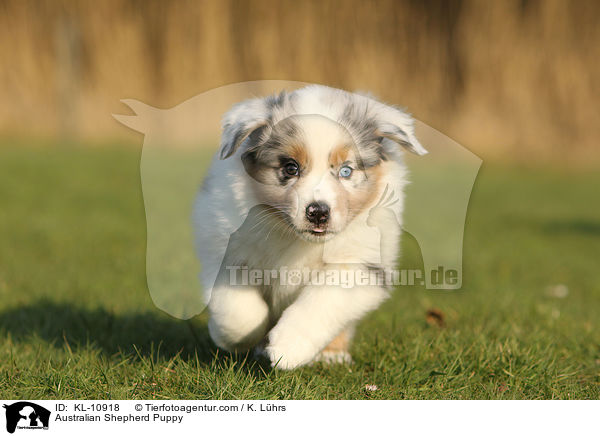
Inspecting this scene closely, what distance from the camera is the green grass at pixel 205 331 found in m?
2.53

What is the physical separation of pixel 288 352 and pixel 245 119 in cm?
78

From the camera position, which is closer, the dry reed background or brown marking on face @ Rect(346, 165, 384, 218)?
brown marking on face @ Rect(346, 165, 384, 218)

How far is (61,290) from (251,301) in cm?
205

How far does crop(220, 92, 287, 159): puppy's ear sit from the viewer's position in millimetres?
2379

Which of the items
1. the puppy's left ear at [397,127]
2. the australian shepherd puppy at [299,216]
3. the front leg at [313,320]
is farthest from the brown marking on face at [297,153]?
the front leg at [313,320]

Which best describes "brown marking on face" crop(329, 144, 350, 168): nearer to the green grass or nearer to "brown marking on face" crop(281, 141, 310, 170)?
"brown marking on face" crop(281, 141, 310, 170)

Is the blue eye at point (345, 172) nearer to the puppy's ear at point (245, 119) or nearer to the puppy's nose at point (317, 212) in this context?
the puppy's nose at point (317, 212)

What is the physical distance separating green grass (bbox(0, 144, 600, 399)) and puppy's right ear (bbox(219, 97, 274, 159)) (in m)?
0.76

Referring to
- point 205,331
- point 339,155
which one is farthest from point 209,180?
point 205,331
